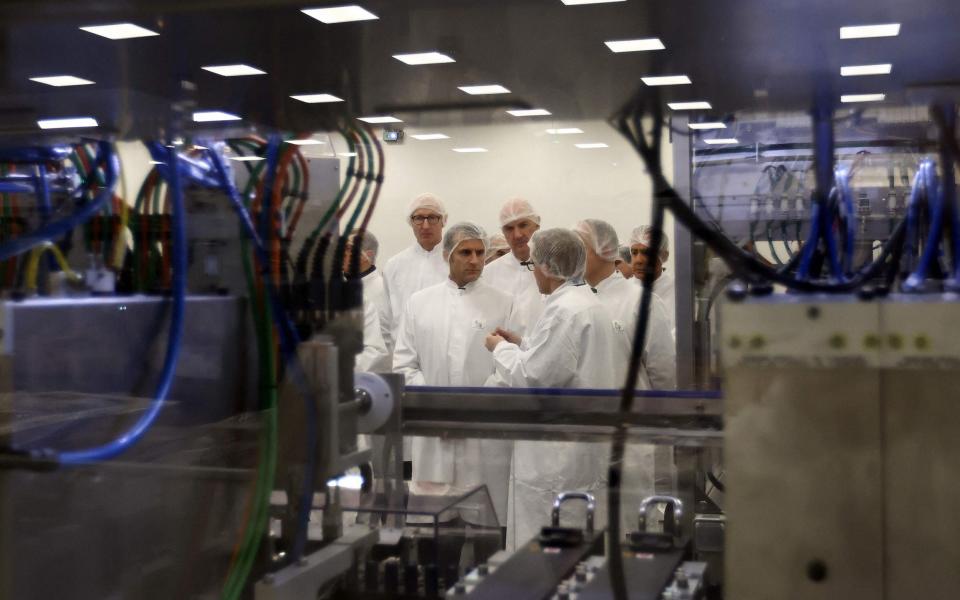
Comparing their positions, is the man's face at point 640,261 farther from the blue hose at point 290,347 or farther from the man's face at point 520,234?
the blue hose at point 290,347

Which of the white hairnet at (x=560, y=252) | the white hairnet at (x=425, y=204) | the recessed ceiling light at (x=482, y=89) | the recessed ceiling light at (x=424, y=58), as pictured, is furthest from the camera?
the white hairnet at (x=560, y=252)

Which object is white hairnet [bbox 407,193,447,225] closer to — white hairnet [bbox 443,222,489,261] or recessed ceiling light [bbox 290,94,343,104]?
white hairnet [bbox 443,222,489,261]

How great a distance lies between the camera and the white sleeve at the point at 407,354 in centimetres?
108

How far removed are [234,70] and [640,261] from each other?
0.45 m

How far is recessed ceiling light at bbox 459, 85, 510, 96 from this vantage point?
896 mm

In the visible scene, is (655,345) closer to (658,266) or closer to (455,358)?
(658,266)

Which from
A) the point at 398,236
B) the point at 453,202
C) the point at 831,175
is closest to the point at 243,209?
the point at 398,236

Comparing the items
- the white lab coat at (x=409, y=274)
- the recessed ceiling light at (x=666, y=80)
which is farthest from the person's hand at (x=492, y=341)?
the recessed ceiling light at (x=666, y=80)

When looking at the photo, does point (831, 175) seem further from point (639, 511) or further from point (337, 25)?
point (337, 25)

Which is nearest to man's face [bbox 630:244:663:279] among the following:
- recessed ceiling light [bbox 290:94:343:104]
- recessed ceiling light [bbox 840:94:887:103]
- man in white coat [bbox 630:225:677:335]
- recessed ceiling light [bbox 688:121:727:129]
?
man in white coat [bbox 630:225:677:335]

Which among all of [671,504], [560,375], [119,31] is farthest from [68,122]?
[671,504]

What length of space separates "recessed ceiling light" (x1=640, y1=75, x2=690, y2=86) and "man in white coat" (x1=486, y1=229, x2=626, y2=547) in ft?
0.95

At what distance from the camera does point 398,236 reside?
44.0 inches

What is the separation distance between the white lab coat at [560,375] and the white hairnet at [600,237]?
0.20 ft
